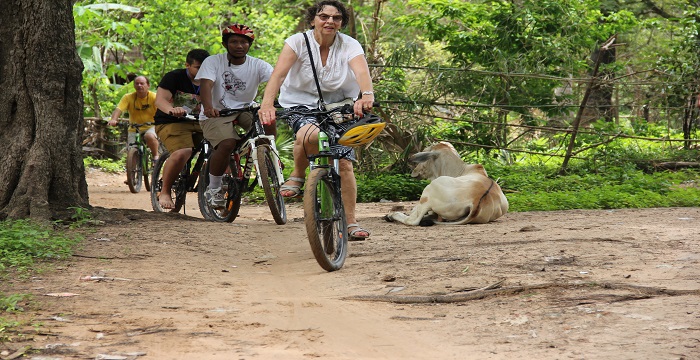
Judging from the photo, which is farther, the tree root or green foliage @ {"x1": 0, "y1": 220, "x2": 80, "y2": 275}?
green foliage @ {"x1": 0, "y1": 220, "x2": 80, "y2": 275}

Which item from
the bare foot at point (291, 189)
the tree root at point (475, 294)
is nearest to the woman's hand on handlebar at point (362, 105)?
the bare foot at point (291, 189)

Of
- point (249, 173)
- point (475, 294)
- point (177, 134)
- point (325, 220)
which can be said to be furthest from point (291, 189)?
point (177, 134)

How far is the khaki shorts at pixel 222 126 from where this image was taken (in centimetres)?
866

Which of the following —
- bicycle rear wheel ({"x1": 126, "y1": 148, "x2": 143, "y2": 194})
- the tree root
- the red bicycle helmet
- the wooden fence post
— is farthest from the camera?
bicycle rear wheel ({"x1": 126, "y1": 148, "x2": 143, "y2": 194})

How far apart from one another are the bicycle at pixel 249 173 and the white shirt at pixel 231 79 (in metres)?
0.18

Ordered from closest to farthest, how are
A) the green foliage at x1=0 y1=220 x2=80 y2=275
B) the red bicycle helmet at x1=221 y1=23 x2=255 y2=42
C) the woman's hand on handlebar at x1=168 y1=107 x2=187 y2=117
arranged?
1. the green foliage at x1=0 y1=220 x2=80 y2=275
2. the red bicycle helmet at x1=221 y1=23 x2=255 y2=42
3. the woman's hand on handlebar at x1=168 y1=107 x2=187 y2=117

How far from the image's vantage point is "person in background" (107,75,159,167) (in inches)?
531

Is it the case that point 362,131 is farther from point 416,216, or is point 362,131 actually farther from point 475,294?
point 416,216

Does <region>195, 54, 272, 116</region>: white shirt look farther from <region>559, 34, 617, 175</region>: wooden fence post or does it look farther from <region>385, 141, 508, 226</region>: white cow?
<region>559, 34, 617, 175</region>: wooden fence post

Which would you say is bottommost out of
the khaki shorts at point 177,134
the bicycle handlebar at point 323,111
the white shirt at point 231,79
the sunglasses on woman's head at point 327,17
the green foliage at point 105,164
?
the green foliage at point 105,164

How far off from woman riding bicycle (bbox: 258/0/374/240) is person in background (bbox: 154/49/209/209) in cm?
266

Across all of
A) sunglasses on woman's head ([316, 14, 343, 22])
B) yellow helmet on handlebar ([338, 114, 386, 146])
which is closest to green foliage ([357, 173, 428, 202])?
sunglasses on woman's head ([316, 14, 343, 22])

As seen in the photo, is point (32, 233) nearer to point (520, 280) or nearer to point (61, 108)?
point (61, 108)

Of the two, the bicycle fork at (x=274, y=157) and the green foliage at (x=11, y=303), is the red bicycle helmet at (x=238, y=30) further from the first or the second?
the green foliage at (x=11, y=303)
